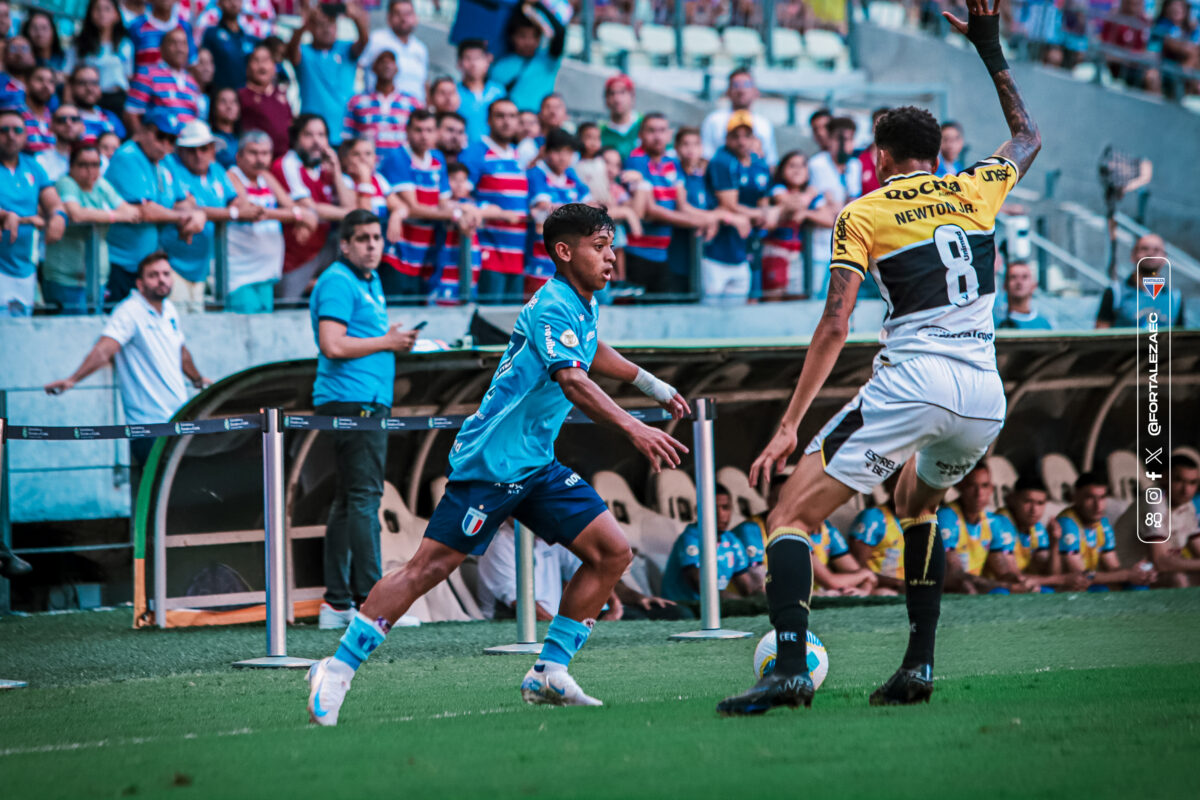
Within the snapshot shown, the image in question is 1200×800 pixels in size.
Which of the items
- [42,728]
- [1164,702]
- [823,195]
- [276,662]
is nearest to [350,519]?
[276,662]

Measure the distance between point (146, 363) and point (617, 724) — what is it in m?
6.35

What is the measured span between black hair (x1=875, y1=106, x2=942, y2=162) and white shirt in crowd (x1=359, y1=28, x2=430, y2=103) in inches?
348

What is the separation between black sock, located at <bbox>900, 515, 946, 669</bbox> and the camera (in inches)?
220

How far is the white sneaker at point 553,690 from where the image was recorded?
5.78 m

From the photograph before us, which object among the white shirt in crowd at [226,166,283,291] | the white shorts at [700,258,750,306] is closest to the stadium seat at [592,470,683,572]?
the white shorts at [700,258,750,306]

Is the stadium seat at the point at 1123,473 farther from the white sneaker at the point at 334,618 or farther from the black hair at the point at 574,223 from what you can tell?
the black hair at the point at 574,223

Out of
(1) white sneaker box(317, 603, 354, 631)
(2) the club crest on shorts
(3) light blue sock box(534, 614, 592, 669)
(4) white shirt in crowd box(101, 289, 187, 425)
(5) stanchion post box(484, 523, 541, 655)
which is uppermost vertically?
(4) white shirt in crowd box(101, 289, 187, 425)

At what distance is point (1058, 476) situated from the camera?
12.5 metres

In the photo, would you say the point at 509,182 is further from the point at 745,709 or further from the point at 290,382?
the point at 745,709

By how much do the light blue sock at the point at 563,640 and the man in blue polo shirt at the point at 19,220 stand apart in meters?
6.76

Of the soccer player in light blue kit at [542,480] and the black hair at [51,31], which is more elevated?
the black hair at [51,31]

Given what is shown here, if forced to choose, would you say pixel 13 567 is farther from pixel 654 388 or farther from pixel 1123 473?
pixel 1123 473

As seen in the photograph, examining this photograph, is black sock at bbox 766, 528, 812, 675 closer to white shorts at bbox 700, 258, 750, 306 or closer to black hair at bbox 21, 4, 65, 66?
white shorts at bbox 700, 258, 750, 306

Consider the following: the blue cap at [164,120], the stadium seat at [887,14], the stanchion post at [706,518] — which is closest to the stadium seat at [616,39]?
the stadium seat at [887,14]
